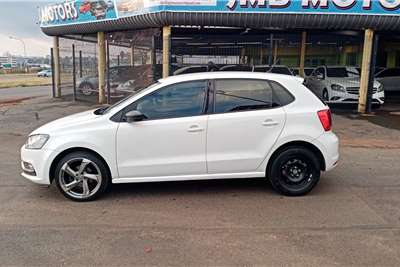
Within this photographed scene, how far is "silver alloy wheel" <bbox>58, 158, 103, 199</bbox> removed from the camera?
4.64m

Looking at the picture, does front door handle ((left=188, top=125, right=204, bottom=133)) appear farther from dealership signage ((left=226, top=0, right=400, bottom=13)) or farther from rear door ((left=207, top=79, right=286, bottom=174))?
dealership signage ((left=226, top=0, right=400, bottom=13))

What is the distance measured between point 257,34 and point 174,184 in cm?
1280

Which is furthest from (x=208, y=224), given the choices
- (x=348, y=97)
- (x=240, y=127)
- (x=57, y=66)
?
(x=57, y=66)

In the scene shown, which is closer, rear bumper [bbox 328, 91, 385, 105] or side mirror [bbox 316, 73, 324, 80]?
rear bumper [bbox 328, 91, 385, 105]

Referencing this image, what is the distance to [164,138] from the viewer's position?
4633 millimetres

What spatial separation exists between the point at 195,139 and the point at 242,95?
0.86 meters

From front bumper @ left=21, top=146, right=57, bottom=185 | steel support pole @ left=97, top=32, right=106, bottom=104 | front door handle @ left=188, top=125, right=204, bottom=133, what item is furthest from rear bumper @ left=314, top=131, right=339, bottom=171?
steel support pole @ left=97, top=32, right=106, bottom=104

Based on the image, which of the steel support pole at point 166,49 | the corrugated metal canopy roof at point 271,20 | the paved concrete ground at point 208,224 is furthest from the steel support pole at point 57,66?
the paved concrete ground at point 208,224

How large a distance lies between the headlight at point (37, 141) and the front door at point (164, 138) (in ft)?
3.07

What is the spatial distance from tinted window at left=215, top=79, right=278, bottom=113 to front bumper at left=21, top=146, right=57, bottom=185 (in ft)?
7.21

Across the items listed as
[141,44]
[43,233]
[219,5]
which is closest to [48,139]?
[43,233]

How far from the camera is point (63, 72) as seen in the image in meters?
18.0

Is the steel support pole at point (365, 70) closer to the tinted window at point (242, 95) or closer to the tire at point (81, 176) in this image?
the tinted window at point (242, 95)

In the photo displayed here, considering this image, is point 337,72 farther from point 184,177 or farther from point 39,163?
point 39,163
